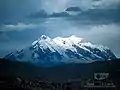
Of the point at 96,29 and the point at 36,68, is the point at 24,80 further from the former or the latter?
the point at 96,29

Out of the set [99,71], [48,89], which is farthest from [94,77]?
[48,89]

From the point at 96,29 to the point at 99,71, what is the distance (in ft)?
1.20

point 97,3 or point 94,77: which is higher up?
point 97,3

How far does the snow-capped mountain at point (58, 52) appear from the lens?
9.58ft

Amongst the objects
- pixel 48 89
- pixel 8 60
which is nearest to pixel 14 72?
pixel 8 60

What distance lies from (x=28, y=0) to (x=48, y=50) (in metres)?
0.49

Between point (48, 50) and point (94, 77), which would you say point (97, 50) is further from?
point (48, 50)

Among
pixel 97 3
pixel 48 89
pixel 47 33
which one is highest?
pixel 97 3

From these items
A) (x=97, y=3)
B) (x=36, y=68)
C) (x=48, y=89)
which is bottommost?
(x=48, y=89)

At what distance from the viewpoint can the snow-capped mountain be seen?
2.92 metres

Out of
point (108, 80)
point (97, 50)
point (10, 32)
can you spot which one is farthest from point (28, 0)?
point (108, 80)

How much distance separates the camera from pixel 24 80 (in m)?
2.94

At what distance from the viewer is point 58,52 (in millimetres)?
2926

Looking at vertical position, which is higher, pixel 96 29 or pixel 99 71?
pixel 96 29
